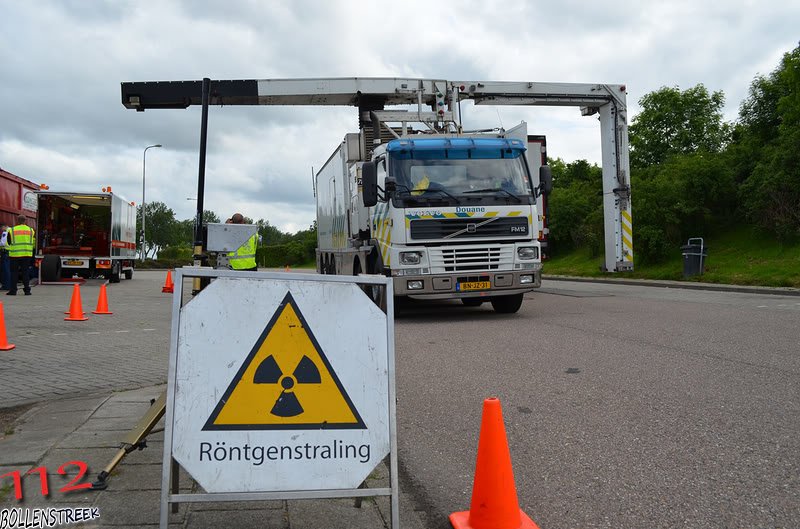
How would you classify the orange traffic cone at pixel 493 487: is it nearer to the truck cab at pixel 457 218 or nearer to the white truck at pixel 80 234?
the truck cab at pixel 457 218

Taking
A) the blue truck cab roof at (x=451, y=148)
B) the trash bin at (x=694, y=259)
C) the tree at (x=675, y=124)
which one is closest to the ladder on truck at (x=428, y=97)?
the trash bin at (x=694, y=259)

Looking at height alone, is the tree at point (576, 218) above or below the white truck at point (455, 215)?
above

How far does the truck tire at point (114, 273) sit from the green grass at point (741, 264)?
18.0m

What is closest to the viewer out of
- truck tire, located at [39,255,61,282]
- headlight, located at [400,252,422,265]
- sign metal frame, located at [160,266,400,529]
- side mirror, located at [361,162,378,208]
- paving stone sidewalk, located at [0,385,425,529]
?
→ sign metal frame, located at [160,266,400,529]

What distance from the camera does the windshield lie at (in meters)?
11.3

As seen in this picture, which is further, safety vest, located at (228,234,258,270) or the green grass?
the green grass

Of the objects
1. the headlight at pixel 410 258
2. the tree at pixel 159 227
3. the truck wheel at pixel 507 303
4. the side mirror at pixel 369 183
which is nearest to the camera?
the headlight at pixel 410 258

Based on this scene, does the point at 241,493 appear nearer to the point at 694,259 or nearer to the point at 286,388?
the point at 286,388

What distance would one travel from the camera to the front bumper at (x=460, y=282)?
11.2 meters

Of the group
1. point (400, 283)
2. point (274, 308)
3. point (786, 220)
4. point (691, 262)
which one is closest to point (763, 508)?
point (274, 308)

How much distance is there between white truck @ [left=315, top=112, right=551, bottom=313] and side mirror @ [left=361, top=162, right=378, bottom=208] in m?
0.02

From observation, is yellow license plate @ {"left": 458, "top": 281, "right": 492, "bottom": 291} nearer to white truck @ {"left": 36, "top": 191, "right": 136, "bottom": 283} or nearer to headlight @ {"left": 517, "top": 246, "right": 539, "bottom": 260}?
headlight @ {"left": 517, "top": 246, "right": 539, "bottom": 260}

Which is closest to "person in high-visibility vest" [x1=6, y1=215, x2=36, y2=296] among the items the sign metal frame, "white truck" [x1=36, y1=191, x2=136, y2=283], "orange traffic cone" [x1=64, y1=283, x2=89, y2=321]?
"white truck" [x1=36, y1=191, x2=136, y2=283]

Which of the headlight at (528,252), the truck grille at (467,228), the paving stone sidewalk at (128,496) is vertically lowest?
the paving stone sidewalk at (128,496)
